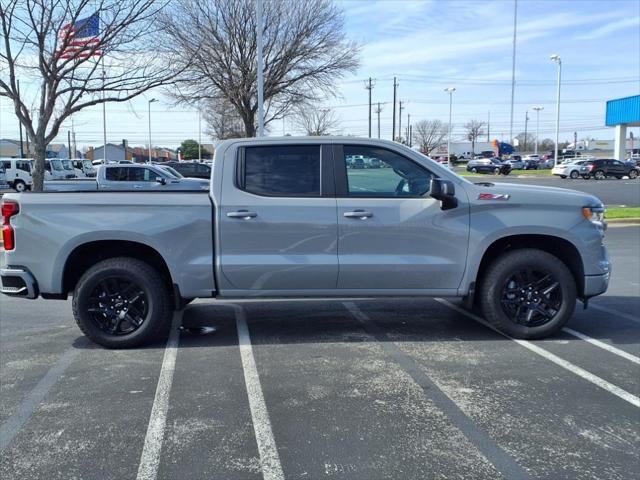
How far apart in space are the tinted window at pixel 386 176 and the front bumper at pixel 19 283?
9.80ft

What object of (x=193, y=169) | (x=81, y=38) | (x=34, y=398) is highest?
(x=81, y=38)

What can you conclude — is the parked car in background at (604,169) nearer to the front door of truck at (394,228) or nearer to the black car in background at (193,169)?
the black car in background at (193,169)

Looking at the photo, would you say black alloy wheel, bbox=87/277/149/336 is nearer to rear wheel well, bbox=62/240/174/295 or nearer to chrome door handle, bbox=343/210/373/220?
rear wheel well, bbox=62/240/174/295

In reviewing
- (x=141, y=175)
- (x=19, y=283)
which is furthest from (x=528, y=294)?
(x=141, y=175)

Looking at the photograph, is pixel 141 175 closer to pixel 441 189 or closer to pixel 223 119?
pixel 441 189

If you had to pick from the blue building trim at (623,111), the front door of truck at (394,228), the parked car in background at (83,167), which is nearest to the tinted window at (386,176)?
the front door of truck at (394,228)

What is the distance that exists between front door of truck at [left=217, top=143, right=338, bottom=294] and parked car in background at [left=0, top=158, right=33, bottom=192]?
31.9 metres

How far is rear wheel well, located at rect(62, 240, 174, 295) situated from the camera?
5.55 metres

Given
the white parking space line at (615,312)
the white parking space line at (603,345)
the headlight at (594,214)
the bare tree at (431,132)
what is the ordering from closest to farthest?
the white parking space line at (603,345)
the headlight at (594,214)
the white parking space line at (615,312)
the bare tree at (431,132)

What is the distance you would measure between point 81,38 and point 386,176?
28.9 ft

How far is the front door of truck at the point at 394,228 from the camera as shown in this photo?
5453 millimetres

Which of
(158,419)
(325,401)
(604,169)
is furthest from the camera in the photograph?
(604,169)

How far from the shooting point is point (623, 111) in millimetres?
45812

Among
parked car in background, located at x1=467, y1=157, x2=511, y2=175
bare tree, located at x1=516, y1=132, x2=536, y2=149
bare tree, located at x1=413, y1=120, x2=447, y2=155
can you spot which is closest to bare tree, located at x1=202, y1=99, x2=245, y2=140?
parked car in background, located at x1=467, y1=157, x2=511, y2=175
